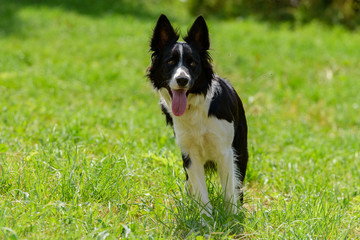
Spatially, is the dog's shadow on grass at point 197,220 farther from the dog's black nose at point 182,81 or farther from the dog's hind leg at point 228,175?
the dog's black nose at point 182,81

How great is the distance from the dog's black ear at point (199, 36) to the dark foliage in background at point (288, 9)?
38.3 feet

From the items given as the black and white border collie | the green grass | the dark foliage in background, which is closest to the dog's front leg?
the black and white border collie

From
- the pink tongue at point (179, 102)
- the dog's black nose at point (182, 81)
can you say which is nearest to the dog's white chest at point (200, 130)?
the pink tongue at point (179, 102)

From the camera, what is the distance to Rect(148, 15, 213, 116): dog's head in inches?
136

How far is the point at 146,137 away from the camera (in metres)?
5.54

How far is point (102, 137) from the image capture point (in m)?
5.29

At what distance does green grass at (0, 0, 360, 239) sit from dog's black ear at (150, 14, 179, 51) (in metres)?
1.02

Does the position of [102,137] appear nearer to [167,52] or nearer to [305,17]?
[167,52]

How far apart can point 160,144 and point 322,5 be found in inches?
449

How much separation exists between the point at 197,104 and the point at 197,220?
885mm

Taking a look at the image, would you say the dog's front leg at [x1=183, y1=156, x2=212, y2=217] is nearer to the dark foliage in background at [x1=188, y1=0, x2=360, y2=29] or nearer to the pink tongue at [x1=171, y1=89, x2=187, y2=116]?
the pink tongue at [x1=171, y1=89, x2=187, y2=116]

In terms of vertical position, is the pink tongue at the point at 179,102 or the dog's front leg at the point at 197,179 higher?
the pink tongue at the point at 179,102

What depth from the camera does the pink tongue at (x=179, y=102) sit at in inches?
137

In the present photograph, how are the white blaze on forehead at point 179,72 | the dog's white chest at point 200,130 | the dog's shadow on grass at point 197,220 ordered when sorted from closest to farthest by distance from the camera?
the dog's shadow on grass at point 197,220 → the white blaze on forehead at point 179,72 → the dog's white chest at point 200,130
